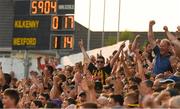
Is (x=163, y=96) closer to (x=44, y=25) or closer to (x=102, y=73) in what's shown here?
(x=102, y=73)

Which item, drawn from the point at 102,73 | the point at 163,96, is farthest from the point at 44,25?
the point at 163,96

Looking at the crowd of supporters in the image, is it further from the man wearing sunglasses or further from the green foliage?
the green foliage

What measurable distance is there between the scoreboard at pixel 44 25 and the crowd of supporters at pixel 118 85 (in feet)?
15.0

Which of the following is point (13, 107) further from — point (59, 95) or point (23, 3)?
point (23, 3)

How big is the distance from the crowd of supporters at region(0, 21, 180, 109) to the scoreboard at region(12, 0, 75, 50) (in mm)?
4577

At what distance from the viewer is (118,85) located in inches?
579

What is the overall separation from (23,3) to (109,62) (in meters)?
10.1

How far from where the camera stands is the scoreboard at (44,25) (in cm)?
2695

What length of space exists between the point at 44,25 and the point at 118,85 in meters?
13.0

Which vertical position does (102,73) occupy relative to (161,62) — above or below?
below

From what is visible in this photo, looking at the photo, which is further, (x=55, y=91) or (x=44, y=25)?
(x=44, y=25)

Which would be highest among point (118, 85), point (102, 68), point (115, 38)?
point (115, 38)

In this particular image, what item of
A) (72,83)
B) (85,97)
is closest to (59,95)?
(72,83)

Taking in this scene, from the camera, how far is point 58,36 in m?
27.0
